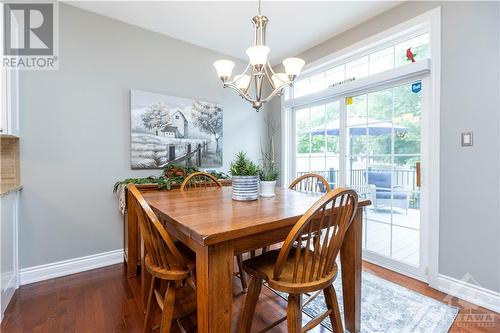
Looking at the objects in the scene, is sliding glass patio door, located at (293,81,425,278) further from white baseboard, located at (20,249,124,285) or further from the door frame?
white baseboard, located at (20,249,124,285)

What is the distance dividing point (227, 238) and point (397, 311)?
158 centimetres

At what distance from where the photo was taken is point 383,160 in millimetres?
2531

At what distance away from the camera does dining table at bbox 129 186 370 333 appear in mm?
938

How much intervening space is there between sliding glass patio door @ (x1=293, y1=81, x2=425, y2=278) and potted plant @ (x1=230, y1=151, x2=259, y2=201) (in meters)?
1.67

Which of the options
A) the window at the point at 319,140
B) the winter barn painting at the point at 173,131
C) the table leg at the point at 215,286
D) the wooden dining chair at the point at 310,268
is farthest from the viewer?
the window at the point at 319,140

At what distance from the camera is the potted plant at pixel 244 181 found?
1.57m

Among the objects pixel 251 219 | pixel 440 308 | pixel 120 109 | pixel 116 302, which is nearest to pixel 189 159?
pixel 120 109

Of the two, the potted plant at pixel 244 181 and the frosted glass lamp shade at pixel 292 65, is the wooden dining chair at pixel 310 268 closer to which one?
the potted plant at pixel 244 181

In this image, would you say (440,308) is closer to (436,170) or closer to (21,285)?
(436,170)

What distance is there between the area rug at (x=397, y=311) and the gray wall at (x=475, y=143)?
0.40m

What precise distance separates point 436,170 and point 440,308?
42.3 inches

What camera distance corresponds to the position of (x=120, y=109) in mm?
2607

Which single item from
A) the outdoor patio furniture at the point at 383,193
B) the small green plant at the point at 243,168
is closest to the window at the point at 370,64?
the outdoor patio furniture at the point at 383,193

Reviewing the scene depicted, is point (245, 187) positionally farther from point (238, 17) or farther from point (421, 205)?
point (238, 17)
